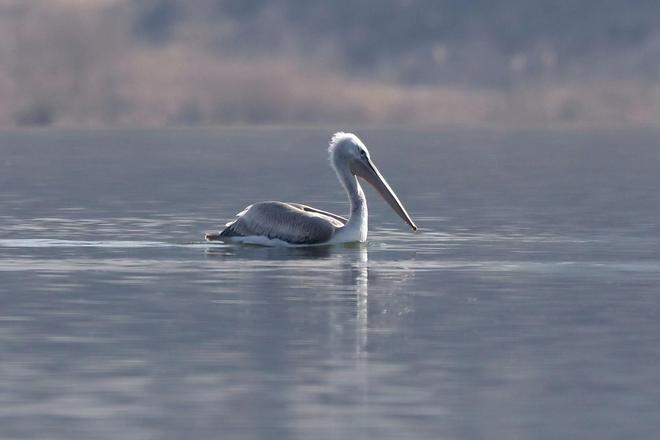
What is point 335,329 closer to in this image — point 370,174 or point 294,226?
point 294,226

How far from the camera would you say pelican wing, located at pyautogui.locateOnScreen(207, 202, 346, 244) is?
29.0 meters

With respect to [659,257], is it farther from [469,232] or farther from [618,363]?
[618,363]

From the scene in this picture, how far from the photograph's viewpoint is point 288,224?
1144 inches

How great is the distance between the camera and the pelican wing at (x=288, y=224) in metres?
29.0

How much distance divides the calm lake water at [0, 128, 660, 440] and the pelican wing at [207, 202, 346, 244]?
289 millimetres

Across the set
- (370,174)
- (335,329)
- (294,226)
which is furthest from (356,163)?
(335,329)

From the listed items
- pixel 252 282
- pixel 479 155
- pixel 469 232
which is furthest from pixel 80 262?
pixel 479 155

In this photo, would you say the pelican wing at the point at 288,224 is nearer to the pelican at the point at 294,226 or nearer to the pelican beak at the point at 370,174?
the pelican at the point at 294,226

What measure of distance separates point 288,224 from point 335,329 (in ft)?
26.9

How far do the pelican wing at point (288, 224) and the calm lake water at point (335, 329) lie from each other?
289 millimetres

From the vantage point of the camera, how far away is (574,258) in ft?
94.7

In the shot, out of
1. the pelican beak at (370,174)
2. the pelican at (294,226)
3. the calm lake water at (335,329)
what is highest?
the pelican beak at (370,174)

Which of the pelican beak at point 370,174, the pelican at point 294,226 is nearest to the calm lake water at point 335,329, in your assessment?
the pelican at point 294,226

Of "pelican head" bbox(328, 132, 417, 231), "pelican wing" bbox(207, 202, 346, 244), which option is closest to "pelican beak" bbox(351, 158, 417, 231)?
"pelican head" bbox(328, 132, 417, 231)
